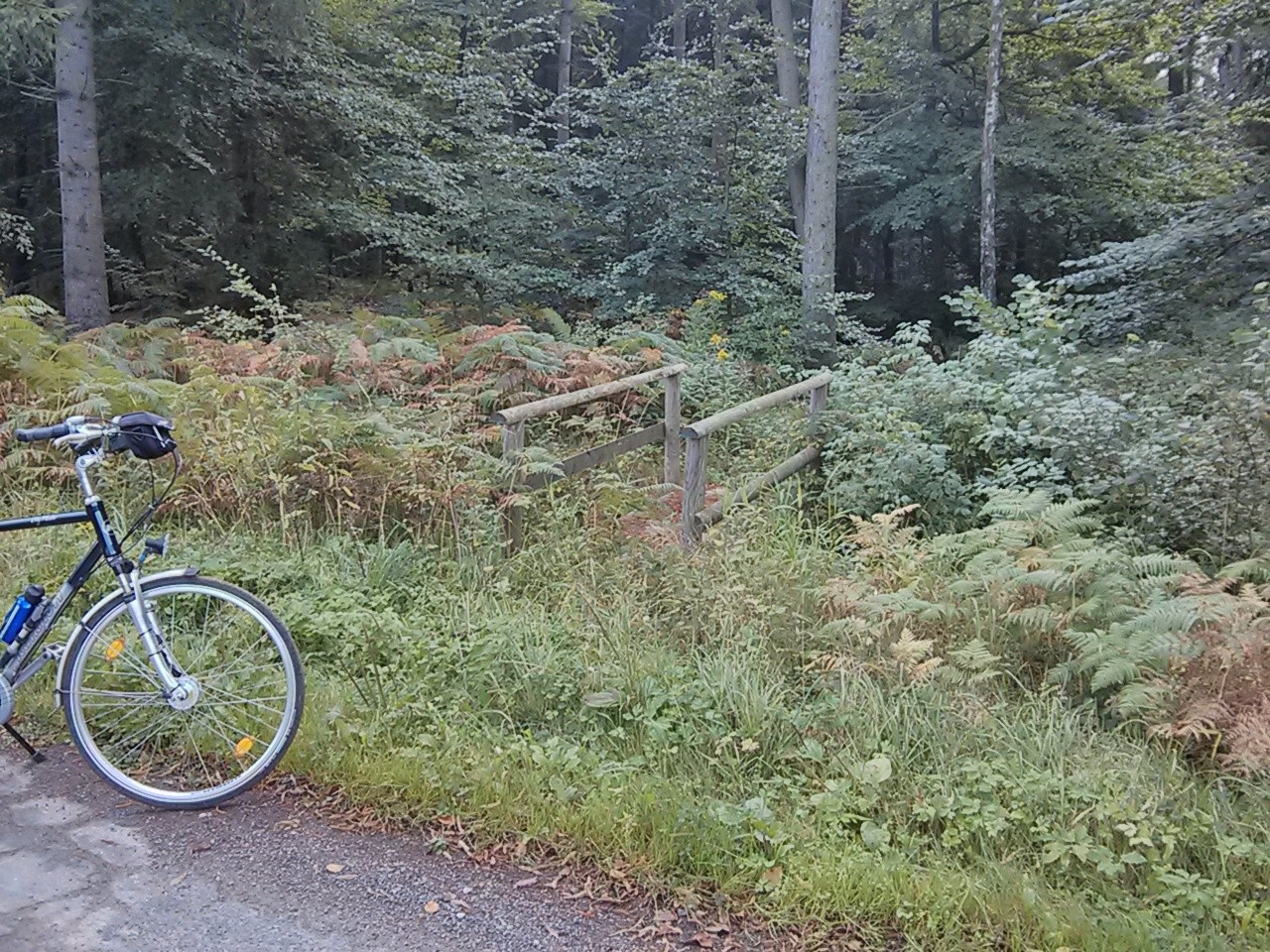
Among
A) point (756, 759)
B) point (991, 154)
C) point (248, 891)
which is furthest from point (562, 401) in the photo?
point (991, 154)

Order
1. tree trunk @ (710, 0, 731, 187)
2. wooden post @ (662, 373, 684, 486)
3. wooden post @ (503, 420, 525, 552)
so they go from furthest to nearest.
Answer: tree trunk @ (710, 0, 731, 187) < wooden post @ (662, 373, 684, 486) < wooden post @ (503, 420, 525, 552)

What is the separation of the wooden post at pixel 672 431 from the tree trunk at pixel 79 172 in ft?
26.5

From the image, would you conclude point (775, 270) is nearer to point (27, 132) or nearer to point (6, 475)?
point (6, 475)

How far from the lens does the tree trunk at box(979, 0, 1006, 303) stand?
643 inches

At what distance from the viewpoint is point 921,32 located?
18562mm

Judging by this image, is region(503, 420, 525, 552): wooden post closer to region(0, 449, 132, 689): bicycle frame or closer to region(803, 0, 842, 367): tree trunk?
region(0, 449, 132, 689): bicycle frame

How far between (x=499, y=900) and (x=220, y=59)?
12.3 metres

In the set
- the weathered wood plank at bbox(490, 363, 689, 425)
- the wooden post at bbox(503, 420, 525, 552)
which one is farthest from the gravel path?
the weathered wood plank at bbox(490, 363, 689, 425)

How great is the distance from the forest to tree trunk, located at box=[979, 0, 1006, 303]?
0.29 ft

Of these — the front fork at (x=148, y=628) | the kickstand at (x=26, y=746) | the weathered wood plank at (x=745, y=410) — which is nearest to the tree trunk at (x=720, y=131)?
the weathered wood plank at (x=745, y=410)

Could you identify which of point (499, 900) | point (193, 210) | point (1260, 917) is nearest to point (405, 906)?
point (499, 900)

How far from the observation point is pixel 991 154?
1658 centimetres

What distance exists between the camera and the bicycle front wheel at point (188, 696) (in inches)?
131

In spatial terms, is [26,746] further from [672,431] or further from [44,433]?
[672,431]
